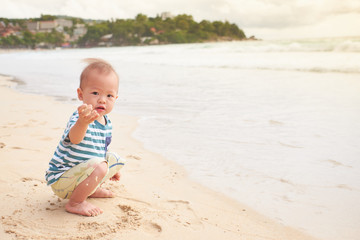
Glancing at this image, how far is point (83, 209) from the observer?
6.44ft

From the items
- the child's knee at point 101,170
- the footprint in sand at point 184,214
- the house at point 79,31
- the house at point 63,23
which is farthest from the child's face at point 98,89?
the house at point 63,23

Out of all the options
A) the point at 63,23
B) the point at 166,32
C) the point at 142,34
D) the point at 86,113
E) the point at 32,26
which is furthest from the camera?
the point at 63,23

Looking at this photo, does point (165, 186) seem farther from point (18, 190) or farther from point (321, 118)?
point (321, 118)

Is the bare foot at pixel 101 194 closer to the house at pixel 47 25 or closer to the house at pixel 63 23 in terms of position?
the house at pixel 47 25

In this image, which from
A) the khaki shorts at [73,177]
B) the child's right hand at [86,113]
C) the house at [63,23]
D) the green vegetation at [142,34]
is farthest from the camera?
the house at [63,23]

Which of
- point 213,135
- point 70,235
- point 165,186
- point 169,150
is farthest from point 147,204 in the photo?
point 213,135

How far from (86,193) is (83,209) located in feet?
0.31

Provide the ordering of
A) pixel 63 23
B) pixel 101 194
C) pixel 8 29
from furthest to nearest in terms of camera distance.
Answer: pixel 63 23
pixel 8 29
pixel 101 194

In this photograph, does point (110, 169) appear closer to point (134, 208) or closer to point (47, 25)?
point (134, 208)

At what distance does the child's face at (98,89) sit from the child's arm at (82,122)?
194 millimetres

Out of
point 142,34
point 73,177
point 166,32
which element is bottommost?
point 73,177

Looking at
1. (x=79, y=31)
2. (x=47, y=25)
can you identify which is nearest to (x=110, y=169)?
(x=79, y=31)

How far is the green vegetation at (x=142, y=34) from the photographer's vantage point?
76.0m

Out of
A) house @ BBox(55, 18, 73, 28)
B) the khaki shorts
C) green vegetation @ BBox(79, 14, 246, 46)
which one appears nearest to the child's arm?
the khaki shorts
